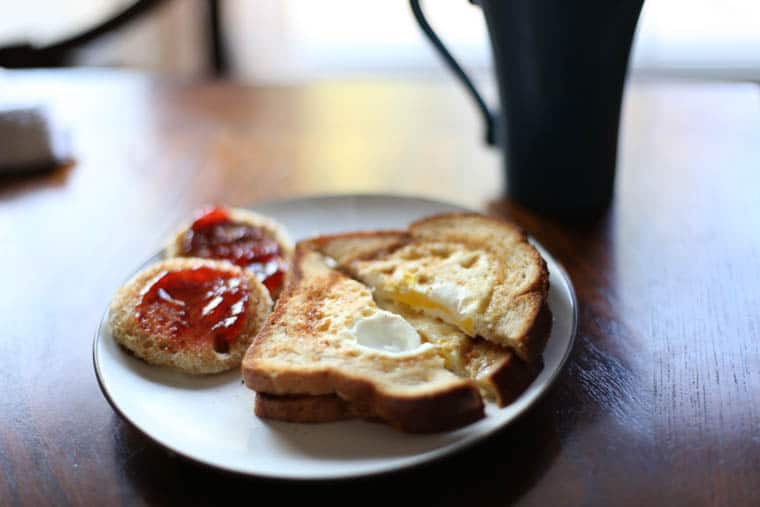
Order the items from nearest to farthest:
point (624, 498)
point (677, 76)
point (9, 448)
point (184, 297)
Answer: point (624, 498)
point (9, 448)
point (184, 297)
point (677, 76)

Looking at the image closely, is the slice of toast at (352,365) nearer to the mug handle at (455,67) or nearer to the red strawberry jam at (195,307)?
the red strawberry jam at (195,307)

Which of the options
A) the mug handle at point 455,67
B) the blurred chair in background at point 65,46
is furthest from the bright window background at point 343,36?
the mug handle at point 455,67

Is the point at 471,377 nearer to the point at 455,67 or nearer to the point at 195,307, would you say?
the point at 195,307

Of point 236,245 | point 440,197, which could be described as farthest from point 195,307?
point 440,197

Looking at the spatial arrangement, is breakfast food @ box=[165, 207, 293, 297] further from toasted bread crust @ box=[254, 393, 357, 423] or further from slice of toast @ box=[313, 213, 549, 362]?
toasted bread crust @ box=[254, 393, 357, 423]

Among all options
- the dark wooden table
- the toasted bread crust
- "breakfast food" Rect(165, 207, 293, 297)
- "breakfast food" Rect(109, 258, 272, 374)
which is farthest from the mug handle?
the toasted bread crust

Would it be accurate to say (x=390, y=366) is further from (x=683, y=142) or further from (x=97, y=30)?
(x=97, y=30)

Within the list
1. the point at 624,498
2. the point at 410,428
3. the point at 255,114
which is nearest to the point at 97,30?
the point at 255,114
